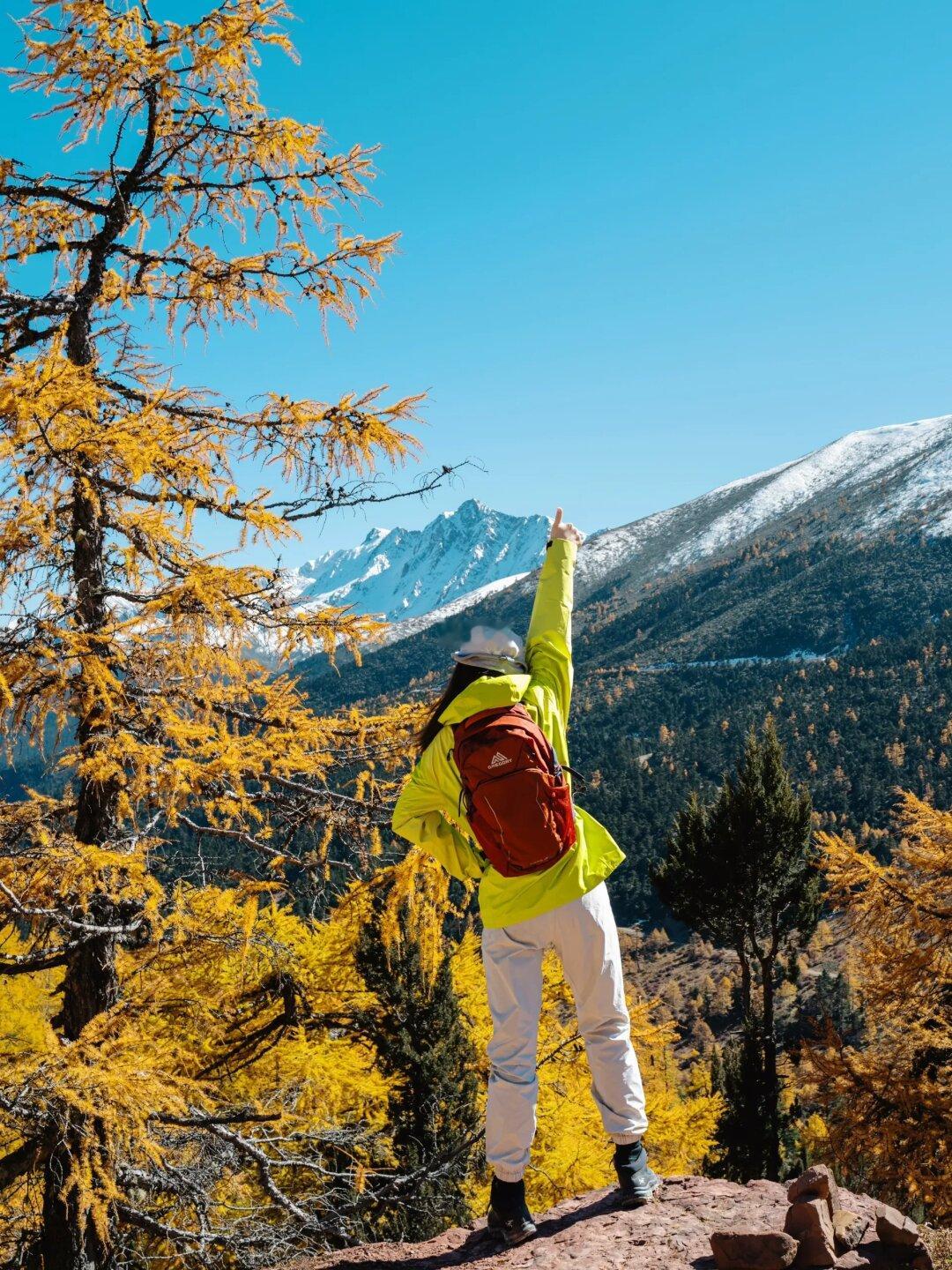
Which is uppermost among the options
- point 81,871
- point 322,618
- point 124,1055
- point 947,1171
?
point 322,618

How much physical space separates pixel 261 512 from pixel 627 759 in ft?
536

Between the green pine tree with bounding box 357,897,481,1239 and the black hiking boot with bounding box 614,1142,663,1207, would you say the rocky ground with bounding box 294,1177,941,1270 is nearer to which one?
the black hiking boot with bounding box 614,1142,663,1207

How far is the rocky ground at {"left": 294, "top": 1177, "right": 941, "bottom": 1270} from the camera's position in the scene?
9.31 feet

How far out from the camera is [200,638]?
4.31m

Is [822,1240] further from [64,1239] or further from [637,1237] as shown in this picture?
[64,1239]

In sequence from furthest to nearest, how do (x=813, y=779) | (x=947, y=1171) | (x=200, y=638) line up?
(x=813, y=779) < (x=947, y=1171) < (x=200, y=638)

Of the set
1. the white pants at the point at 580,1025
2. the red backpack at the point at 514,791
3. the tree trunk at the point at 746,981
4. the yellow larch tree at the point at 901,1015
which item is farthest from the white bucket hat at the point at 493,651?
the tree trunk at the point at 746,981

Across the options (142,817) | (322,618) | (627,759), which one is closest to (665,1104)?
(142,817)

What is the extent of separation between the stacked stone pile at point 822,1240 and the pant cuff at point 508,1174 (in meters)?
0.74

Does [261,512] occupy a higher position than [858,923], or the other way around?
[261,512]

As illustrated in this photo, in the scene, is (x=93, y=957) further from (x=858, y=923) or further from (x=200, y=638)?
(x=858, y=923)

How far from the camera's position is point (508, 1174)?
3.17 metres

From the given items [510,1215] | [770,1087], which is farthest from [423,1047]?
[770,1087]

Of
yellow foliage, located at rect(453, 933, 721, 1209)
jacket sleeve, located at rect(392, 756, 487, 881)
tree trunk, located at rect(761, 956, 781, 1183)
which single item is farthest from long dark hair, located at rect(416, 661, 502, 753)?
tree trunk, located at rect(761, 956, 781, 1183)
